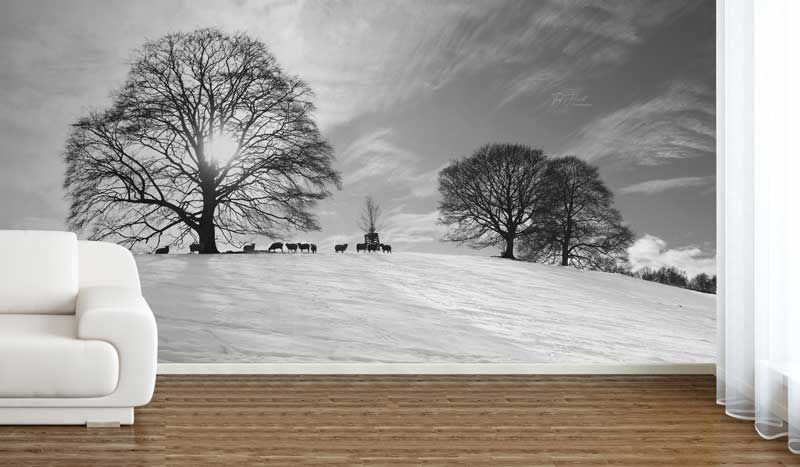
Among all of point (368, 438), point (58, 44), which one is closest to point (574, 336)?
point (368, 438)

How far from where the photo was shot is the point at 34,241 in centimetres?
404

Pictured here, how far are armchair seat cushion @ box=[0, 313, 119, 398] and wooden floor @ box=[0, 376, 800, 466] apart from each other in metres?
0.17

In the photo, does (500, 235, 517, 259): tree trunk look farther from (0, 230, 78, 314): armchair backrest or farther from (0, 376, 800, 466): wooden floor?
(0, 230, 78, 314): armchair backrest

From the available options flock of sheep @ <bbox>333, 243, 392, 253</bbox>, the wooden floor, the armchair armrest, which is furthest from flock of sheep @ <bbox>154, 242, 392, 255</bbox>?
the armchair armrest

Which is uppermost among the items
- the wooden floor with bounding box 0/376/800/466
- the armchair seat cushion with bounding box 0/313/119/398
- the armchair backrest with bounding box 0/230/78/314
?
the armchair backrest with bounding box 0/230/78/314

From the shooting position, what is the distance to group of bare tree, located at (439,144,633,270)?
195 inches

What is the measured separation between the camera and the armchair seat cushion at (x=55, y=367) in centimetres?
330

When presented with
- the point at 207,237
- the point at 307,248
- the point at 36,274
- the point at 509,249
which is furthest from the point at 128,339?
the point at 509,249

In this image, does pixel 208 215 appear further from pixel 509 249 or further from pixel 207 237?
pixel 509 249

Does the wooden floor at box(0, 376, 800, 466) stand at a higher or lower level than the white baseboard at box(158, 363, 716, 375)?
lower

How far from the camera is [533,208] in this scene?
16.5 ft

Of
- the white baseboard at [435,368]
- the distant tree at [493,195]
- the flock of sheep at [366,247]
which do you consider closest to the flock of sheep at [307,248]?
the flock of sheep at [366,247]

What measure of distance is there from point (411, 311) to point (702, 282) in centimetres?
181

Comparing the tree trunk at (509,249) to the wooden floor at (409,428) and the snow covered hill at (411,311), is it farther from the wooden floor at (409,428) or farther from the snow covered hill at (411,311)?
the wooden floor at (409,428)
